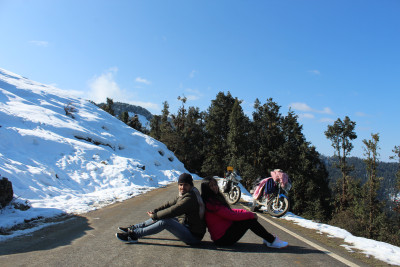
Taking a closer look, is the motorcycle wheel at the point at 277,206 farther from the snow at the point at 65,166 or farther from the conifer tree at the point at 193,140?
the conifer tree at the point at 193,140

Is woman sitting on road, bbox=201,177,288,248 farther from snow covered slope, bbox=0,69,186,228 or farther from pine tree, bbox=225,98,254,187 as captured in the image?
pine tree, bbox=225,98,254,187

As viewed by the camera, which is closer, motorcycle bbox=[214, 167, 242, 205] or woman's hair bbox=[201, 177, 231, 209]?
woman's hair bbox=[201, 177, 231, 209]

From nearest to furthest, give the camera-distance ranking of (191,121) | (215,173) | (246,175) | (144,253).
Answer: (144,253), (246,175), (215,173), (191,121)

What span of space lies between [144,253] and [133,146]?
24.8 m

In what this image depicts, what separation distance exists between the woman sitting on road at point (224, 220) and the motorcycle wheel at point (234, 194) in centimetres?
580

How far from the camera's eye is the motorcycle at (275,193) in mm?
8055

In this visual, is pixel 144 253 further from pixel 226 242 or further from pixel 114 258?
pixel 226 242

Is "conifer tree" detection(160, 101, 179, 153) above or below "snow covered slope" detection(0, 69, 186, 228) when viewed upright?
above

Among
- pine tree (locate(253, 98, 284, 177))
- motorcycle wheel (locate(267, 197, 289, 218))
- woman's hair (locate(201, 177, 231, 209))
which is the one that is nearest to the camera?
woman's hair (locate(201, 177, 231, 209))

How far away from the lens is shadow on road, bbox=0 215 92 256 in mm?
4258

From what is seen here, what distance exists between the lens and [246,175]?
130 ft

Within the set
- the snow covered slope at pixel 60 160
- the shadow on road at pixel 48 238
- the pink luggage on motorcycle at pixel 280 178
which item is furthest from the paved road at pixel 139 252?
the pink luggage on motorcycle at pixel 280 178

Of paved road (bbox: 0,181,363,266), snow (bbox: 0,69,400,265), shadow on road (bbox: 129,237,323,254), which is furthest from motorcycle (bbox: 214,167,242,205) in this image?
shadow on road (bbox: 129,237,323,254)

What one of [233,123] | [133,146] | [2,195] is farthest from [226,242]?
[233,123]
